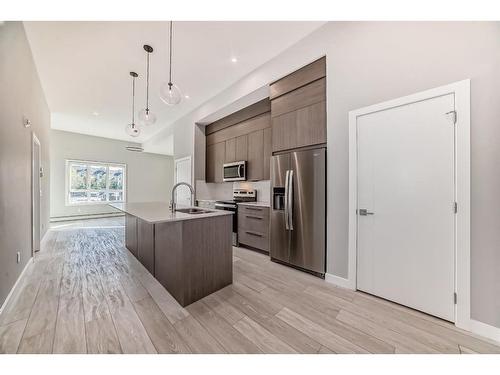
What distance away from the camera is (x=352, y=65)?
226 centimetres

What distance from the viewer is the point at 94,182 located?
766 cm

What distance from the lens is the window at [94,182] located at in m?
7.15

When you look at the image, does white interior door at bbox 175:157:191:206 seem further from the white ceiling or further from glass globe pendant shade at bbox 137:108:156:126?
glass globe pendant shade at bbox 137:108:156:126

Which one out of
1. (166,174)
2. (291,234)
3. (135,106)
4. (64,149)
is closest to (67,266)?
(291,234)

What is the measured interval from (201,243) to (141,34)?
2755 mm

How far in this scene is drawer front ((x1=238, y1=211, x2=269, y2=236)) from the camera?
3.44 m

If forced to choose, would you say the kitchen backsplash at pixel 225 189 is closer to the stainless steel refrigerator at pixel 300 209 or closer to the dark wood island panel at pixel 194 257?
the stainless steel refrigerator at pixel 300 209

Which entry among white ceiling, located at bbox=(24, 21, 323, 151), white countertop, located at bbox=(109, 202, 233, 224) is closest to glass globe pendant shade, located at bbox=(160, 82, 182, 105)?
white ceiling, located at bbox=(24, 21, 323, 151)

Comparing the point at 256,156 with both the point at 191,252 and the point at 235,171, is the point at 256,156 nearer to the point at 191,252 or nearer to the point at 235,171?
the point at 235,171

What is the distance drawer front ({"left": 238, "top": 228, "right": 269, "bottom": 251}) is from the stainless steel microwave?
43.5 inches

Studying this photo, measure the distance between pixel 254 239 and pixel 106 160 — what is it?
7342mm

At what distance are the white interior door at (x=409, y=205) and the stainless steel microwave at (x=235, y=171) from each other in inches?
93.4

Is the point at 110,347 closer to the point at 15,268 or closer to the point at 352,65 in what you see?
the point at 15,268

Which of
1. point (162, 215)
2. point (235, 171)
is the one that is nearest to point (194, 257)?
point (162, 215)
